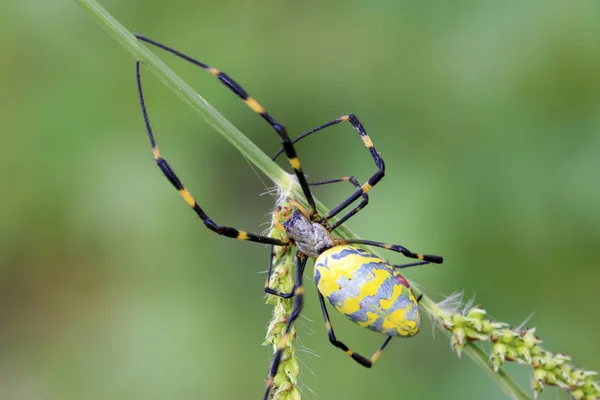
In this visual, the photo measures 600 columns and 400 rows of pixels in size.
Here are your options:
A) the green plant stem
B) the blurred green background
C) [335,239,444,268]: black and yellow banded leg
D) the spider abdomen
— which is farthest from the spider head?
the blurred green background

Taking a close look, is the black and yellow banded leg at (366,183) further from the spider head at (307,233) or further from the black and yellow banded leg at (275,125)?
the black and yellow banded leg at (275,125)

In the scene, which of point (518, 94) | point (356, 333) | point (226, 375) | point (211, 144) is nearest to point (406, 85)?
point (518, 94)

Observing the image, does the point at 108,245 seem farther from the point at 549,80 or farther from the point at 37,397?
the point at 549,80

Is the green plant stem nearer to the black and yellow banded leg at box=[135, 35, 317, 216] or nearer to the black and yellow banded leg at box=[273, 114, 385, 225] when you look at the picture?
the black and yellow banded leg at box=[135, 35, 317, 216]

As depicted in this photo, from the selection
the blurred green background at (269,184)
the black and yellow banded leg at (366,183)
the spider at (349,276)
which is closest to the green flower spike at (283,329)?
the spider at (349,276)

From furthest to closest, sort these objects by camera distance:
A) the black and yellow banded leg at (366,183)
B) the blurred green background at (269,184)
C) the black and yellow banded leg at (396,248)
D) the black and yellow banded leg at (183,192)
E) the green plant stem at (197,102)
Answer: the blurred green background at (269,184) < the black and yellow banded leg at (366,183) < the black and yellow banded leg at (396,248) < the black and yellow banded leg at (183,192) < the green plant stem at (197,102)

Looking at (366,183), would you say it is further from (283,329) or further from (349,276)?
(283,329)
